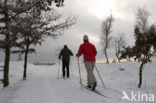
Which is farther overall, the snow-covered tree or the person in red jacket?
the snow-covered tree

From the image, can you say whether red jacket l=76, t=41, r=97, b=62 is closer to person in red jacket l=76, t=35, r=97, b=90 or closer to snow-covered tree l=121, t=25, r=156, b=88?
person in red jacket l=76, t=35, r=97, b=90

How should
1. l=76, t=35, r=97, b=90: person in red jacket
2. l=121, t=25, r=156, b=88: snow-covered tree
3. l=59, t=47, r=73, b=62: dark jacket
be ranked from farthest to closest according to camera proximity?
l=59, t=47, r=73, b=62: dark jacket, l=121, t=25, r=156, b=88: snow-covered tree, l=76, t=35, r=97, b=90: person in red jacket

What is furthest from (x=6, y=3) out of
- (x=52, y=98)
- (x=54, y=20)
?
(x=52, y=98)

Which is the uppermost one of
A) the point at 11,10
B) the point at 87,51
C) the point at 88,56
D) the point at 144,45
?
the point at 11,10

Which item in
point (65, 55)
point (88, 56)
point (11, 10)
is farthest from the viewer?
point (65, 55)

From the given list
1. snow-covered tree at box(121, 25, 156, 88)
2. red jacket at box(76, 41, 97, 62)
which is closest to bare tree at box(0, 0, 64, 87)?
red jacket at box(76, 41, 97, 62)

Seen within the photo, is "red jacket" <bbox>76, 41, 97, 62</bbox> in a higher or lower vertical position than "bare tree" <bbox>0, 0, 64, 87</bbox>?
lower

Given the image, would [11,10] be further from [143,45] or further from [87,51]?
[143,45]

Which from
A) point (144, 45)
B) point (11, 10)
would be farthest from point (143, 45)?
point (11, 10)

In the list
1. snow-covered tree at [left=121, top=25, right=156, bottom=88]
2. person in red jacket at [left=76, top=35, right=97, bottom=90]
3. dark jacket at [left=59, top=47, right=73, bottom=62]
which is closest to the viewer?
person in red jacket at [left=76, top=35, right=97, bottom=90]

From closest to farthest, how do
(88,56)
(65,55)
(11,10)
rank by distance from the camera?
(88,56) → (11,10) → (65,55)

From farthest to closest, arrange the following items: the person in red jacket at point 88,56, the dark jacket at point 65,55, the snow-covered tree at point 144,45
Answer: the dark jacket at point 65,55 < the snow-covered tree at point 144,45 < the person in red jacket at point 88,56

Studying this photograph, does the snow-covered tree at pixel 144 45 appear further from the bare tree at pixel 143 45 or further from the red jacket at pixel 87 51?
the red jacket at pixel 87 51

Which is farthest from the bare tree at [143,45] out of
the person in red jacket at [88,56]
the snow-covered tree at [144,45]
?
the person in red jacket at [88,56]
